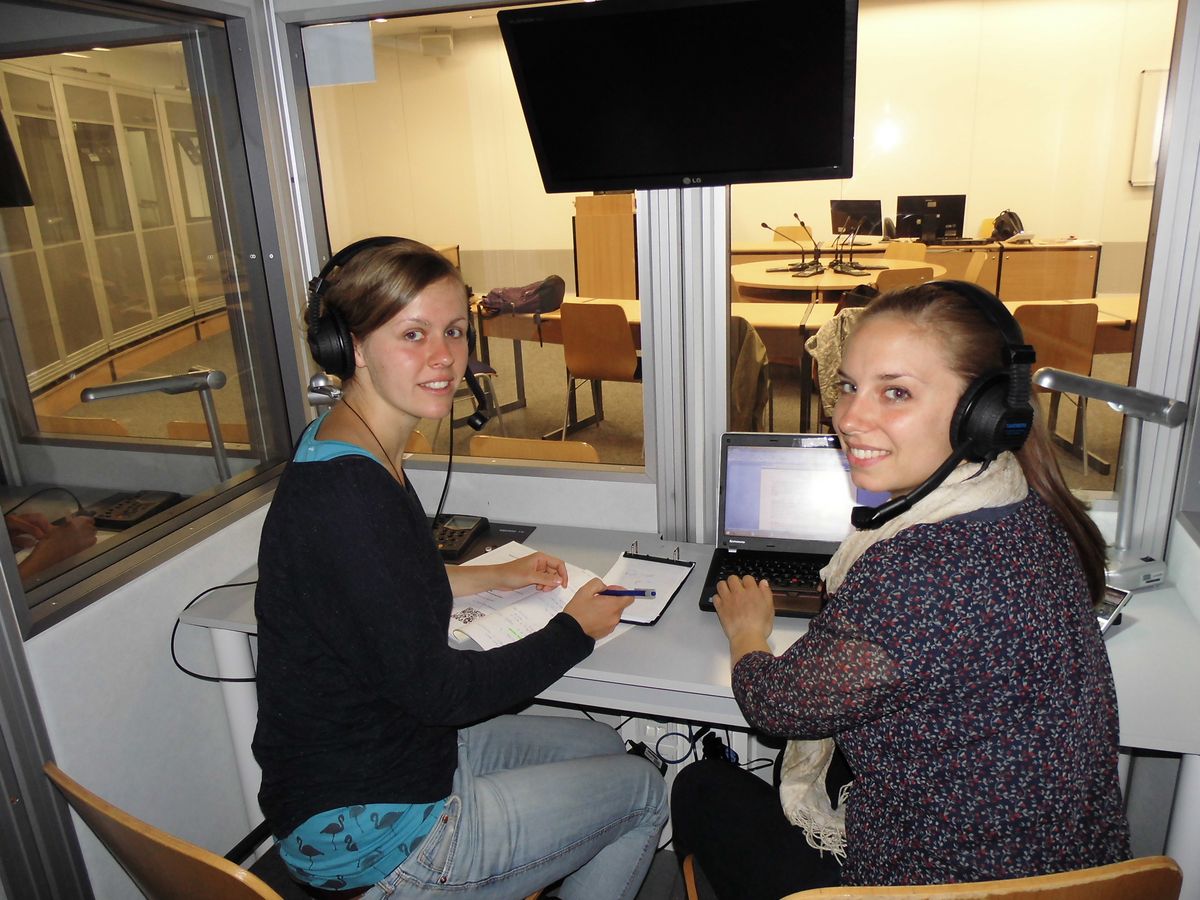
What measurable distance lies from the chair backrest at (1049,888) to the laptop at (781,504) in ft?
2.69

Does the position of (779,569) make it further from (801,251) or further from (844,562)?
(801,251)

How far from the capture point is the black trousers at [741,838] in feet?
3.77

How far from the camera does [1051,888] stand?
77cm

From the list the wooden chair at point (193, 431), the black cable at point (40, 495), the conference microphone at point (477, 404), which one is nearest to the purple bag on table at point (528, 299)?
the wooden chair at point (193, 431)

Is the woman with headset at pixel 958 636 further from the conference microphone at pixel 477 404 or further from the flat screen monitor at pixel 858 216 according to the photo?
the flat screen monitor at pixel 858 216

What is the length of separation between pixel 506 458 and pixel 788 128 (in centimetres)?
98

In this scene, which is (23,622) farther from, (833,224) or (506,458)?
(833,224)

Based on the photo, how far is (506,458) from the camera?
6.74ft

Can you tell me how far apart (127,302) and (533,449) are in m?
0.93

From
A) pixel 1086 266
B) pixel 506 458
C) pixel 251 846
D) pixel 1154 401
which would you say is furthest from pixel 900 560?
pixel 1086 266

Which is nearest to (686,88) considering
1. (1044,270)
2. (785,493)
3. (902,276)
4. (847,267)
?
(785,493)

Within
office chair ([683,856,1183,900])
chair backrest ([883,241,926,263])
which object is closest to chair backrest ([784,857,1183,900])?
office chair ([683,856,1183,900])

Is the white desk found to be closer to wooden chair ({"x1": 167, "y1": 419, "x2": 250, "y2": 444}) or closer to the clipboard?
the clipboard

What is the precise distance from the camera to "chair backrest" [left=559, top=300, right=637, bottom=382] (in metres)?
3.17
